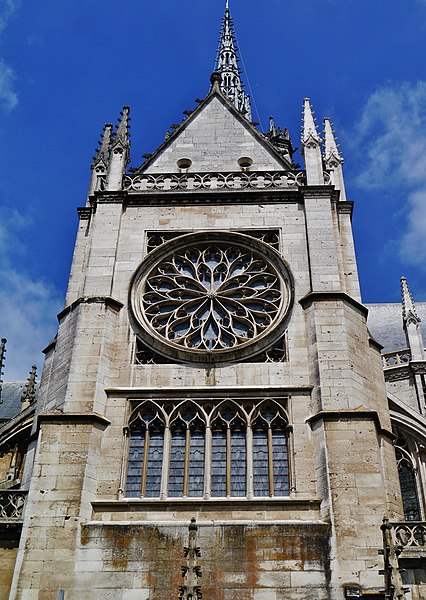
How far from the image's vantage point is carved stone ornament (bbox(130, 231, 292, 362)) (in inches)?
600

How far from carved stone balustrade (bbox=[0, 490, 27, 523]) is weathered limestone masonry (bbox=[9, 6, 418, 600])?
12.5 inches

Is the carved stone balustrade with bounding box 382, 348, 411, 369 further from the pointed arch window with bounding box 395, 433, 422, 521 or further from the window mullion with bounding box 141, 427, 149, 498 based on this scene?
the window mullion with bounding box 141, 427, 149, 498

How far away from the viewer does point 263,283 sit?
16516 mm

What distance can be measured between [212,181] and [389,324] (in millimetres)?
12870

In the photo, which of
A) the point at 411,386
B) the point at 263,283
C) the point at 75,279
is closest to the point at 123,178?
the point at 75,279

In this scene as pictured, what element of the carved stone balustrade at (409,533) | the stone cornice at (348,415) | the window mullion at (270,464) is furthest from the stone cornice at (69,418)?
the carved stone balustrade at (409,533)

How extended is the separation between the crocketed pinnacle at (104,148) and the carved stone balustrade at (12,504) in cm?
998

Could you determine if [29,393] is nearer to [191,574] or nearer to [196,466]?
[196,466]

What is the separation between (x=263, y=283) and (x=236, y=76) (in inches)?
1140

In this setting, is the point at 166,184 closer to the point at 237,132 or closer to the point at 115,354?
the point at 237,132

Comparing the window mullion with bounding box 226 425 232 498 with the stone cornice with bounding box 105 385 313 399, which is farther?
the stone cornice with bounding box 105 385 313 399

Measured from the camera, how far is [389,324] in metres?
28.5

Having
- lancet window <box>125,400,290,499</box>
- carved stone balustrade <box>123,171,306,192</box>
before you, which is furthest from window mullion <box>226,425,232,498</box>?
carved stone balustrade <box>123,171,306,192</box>

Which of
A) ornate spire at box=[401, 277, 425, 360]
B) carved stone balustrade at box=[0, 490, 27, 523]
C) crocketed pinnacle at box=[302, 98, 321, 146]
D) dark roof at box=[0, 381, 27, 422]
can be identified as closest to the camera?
carved stone balustrade at box=[0, 490, 27, 523]
